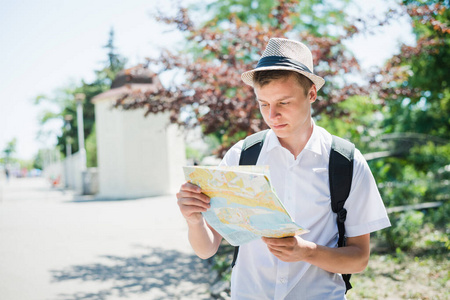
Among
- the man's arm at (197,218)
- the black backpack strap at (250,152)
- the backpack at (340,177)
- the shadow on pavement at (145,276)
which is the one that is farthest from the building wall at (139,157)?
the backpack at (340,177)

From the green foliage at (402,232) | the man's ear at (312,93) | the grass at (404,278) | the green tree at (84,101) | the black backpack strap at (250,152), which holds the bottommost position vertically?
the grass at (404,278)

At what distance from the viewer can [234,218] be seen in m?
1.54

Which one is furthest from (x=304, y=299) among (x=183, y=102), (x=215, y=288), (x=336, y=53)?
(x=336, y=53)

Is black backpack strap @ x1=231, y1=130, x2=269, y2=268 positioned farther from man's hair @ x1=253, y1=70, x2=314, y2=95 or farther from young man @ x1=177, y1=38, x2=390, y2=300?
man's hair @ x1=253, y1=70, x2=314, y2=95

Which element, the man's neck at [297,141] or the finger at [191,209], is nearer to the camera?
the finger at [191,209]

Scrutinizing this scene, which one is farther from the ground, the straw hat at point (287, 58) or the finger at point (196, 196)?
the straw hat at point (287, 58)

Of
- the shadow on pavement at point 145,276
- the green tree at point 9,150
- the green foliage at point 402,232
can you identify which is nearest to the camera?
the shadow on pavement at point 145,276

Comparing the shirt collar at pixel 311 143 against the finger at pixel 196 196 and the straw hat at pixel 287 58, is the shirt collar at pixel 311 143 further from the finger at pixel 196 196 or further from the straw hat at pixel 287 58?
the finger at pixel 196 196

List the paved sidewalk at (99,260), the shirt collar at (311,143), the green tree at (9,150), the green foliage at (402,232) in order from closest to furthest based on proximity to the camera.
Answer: the shirt collar at (311,143)
the paved sidewalk at (99,260)
the green foliage at (402,232)
the green tree at (9,150)

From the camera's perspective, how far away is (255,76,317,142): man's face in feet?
5.42

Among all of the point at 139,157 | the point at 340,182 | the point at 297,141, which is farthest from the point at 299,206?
the point at 139,157

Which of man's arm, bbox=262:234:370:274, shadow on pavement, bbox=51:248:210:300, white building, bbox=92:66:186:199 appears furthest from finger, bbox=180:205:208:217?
white building, bbox=92:66:186:199

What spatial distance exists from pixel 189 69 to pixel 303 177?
14.3 ft

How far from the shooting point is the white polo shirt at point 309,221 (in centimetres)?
166
